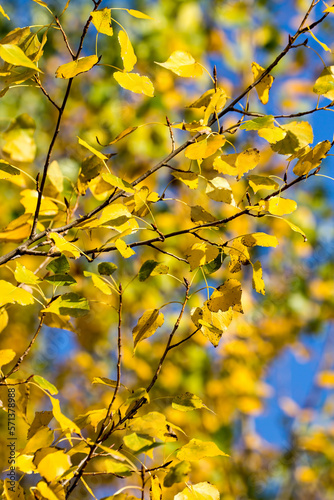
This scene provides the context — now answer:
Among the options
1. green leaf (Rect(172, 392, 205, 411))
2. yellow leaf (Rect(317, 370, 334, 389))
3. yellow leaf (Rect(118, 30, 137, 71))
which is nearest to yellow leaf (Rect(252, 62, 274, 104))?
yellow leaf (Rect(118, 30, 137, 71))

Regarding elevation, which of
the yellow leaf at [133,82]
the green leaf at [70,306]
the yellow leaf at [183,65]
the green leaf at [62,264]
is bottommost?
the green leaf at [70,306]

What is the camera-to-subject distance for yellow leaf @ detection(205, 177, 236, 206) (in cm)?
56

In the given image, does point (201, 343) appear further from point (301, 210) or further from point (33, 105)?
point (33, 105)

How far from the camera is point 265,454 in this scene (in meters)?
2.69

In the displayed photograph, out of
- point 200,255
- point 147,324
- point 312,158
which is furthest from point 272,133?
point 147,324

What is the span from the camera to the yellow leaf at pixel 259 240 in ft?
1.76

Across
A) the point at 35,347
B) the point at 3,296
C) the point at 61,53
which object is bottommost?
the point at 3,296

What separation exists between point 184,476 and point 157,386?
1.86 metres

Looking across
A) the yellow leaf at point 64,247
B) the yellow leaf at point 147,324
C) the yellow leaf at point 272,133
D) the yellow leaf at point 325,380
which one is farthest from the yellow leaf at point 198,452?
the yellow leaf at point 325,380

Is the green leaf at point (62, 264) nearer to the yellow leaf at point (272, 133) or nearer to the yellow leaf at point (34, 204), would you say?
the yellow leaf at point (34, 204)

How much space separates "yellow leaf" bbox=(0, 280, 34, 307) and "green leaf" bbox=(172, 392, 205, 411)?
0.64ft

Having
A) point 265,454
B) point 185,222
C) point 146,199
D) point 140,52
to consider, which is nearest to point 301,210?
point 185,222

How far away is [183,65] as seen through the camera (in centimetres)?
→ 57

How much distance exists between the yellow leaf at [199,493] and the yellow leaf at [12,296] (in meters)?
0.26
